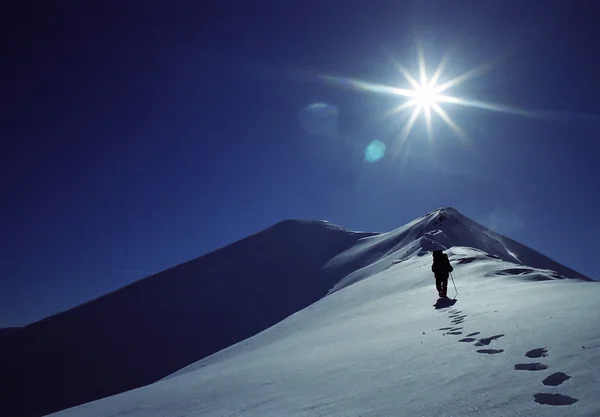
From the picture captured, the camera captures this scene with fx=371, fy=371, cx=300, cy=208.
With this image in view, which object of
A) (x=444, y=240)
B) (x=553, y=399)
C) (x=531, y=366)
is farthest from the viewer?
(x=444, y=240)

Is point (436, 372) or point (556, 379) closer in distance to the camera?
point (556, 379)

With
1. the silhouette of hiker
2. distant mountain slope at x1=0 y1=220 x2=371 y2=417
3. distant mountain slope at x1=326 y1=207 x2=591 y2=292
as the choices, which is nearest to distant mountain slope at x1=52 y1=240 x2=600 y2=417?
the silhouette of hiker

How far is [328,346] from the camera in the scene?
9.70 meters

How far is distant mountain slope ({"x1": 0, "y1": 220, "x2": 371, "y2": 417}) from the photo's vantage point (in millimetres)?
53875

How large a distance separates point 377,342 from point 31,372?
69872 mm

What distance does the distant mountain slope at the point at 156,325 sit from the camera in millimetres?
53875

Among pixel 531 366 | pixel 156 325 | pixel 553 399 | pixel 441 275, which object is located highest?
Result: pixel 441 275

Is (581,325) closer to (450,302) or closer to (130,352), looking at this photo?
(450,302)

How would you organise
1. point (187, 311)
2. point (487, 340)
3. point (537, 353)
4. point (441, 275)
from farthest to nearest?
point (187, 311)
point (441, 275)
point (487, 340)
point (537, 353)

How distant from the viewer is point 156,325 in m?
62.3

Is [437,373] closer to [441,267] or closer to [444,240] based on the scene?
[441,267]

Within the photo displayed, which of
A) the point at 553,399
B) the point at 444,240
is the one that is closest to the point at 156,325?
the point at 444,240

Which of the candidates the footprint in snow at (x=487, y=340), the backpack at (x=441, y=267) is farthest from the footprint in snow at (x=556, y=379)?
the backpack at (x=441, y=267)

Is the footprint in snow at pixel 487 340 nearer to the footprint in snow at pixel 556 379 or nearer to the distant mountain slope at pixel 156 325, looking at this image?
the footprint in snow at pixel 556 379
